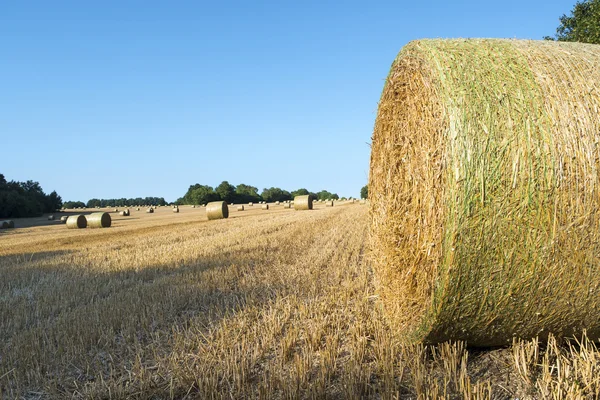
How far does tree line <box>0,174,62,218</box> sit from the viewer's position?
40.6 metres

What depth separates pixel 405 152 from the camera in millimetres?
4375

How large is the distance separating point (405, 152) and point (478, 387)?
2222 millimetres

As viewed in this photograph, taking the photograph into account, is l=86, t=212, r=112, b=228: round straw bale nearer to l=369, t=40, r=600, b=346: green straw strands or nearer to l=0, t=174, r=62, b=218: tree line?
l=0, t=174, r=62, b=218: tree line

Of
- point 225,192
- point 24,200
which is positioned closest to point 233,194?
point 225,192

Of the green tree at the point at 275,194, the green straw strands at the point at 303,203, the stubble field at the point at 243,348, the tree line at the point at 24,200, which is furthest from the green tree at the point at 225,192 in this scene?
the stubble field at the point at 243,348

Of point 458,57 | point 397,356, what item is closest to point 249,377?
point 397,356

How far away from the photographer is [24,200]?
4259 cm

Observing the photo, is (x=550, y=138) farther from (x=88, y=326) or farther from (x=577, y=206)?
(x=88, y=326)

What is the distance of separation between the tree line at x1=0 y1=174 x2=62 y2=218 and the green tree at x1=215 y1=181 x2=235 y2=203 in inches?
1072

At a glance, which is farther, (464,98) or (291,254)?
(291,254)

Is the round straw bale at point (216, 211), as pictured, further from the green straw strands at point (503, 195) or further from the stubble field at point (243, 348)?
the green straw strands at point (503, 195)

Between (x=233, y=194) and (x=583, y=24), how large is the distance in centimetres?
6554

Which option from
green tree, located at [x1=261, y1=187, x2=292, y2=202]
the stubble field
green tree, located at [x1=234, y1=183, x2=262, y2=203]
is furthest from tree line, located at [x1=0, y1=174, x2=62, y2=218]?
green tree, located at [x1=261, y1=187, x2=292, y2=202]

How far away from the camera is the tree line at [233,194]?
2904 inches
